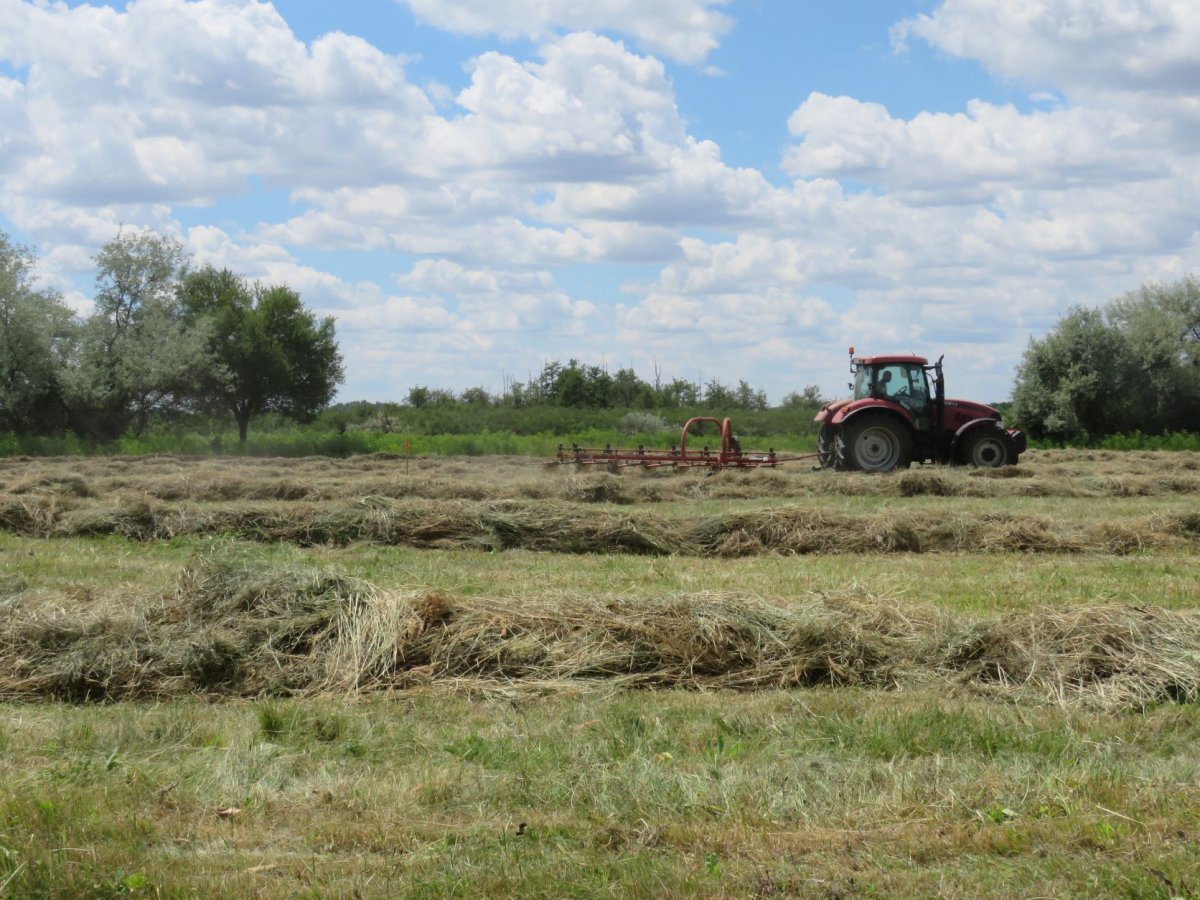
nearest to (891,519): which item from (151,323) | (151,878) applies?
(151,878)

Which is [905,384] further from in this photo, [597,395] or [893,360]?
[597,395]

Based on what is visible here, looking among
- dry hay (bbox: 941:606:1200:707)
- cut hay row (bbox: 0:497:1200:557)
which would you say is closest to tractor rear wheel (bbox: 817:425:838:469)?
cut hay row (bbox: 0:497:1200:557)

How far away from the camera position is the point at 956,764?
5324mm

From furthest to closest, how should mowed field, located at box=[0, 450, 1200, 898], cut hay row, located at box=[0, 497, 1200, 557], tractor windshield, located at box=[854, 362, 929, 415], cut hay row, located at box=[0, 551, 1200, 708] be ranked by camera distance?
tractor windshield, located at box=[854, 362, 929, 415], cut hay row, located at box=[0, 497, 1200, 557], cut hay row, located at box=[0, 551, 1200, 708], mowed field, located at box=[0, 450, 1200, 898]

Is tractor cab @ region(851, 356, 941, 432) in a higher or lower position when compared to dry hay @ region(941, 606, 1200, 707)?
higher

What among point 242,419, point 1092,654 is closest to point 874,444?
point 1092,654

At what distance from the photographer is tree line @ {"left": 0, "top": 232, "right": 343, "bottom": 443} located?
39250 millimetres

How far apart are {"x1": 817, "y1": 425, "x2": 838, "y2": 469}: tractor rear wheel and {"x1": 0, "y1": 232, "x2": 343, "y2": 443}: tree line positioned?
23745 mm

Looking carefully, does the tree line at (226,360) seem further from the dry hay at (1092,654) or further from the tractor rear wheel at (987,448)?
the dry hay at (1092,654)

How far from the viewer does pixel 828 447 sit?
2494 centimetres

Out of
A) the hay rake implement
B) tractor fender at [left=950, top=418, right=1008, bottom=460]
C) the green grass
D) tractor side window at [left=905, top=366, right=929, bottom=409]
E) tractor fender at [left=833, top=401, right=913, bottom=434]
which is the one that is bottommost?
the green grass

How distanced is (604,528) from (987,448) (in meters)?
12.2

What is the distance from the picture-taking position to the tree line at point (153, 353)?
39.2 metres

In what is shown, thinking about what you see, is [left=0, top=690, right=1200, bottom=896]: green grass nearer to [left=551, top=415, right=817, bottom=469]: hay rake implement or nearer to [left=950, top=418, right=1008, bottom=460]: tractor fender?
[left=551, top=415, right=817, bottom=469]: hay rake implement
